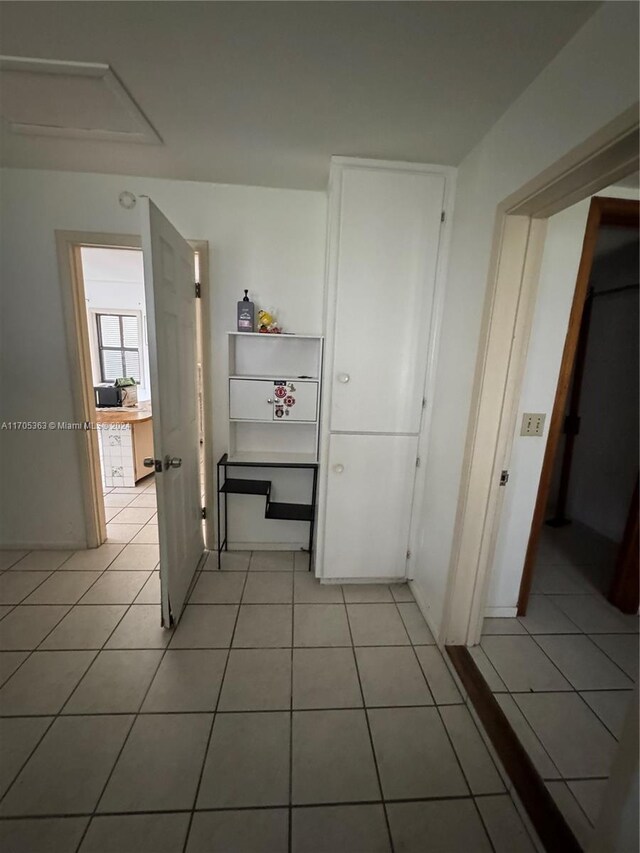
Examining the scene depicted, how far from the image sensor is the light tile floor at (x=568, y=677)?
1205 millimetres

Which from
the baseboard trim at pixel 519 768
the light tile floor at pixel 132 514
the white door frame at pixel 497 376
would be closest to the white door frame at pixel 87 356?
the light tile floor at pixel 132 514

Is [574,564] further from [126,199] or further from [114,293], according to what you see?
[114,293]

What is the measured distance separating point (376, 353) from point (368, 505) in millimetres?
919

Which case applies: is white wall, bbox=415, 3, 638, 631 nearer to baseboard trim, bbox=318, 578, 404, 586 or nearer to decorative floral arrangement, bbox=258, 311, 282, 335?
baseboard trim, bbox=318, 578, 404, 586

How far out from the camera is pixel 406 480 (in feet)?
6.75

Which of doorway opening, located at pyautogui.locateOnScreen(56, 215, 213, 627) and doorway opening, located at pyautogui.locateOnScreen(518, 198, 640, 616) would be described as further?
doorway opening, located at pyautogui.locateOnScreen(518, 198, 640, 616)

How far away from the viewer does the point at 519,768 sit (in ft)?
3.90

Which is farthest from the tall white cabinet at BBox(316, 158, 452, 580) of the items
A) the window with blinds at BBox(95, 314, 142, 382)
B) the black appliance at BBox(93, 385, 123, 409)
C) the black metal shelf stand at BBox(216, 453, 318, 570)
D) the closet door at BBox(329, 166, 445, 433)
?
the window with blinds at BBox(95, 314, 142, 382)

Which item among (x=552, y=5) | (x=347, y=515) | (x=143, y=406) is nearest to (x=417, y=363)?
(x=347, y=515)

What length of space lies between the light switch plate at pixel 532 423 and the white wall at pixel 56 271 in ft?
4.46

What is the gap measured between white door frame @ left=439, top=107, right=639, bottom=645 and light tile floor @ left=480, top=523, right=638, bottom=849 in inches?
9.2

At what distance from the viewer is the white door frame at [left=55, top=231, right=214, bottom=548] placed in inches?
81.8

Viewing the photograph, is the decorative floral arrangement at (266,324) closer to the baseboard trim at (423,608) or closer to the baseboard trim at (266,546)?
the baseboard trim at (266,546)

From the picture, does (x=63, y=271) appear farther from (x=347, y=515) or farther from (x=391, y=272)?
(x=347, y=515)
